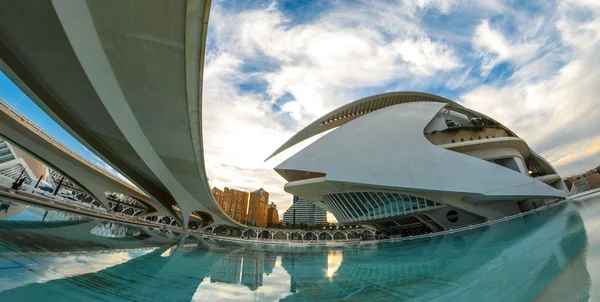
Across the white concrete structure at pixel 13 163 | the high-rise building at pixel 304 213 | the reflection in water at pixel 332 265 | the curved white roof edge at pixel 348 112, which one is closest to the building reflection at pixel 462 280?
the reflection in water at pixel 332 265

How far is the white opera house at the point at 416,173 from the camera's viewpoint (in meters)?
12.6

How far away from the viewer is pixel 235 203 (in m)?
52.1

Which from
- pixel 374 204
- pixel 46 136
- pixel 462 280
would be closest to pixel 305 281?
pixel 462 280

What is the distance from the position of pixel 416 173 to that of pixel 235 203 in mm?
→ 45611

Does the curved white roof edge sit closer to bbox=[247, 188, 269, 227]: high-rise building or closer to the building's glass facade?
the building's glass facade

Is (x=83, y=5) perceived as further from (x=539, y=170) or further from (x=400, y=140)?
(x=539, y=170)

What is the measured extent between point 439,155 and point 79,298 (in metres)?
15.4

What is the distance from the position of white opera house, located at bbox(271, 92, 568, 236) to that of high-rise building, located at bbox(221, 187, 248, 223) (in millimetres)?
36428

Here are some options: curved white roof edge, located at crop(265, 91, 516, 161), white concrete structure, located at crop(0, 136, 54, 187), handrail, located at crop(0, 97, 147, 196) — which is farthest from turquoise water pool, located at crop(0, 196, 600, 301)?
white concrete structure, located at crop(0, 136, 54, 187)

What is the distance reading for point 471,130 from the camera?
16672 millimetres

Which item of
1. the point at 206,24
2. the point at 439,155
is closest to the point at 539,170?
the point at 439,155

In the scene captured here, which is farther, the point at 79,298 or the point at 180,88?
the point at 180,88

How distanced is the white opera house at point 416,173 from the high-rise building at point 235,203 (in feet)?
120

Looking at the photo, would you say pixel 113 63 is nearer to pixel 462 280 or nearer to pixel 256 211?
pixel 462 280
